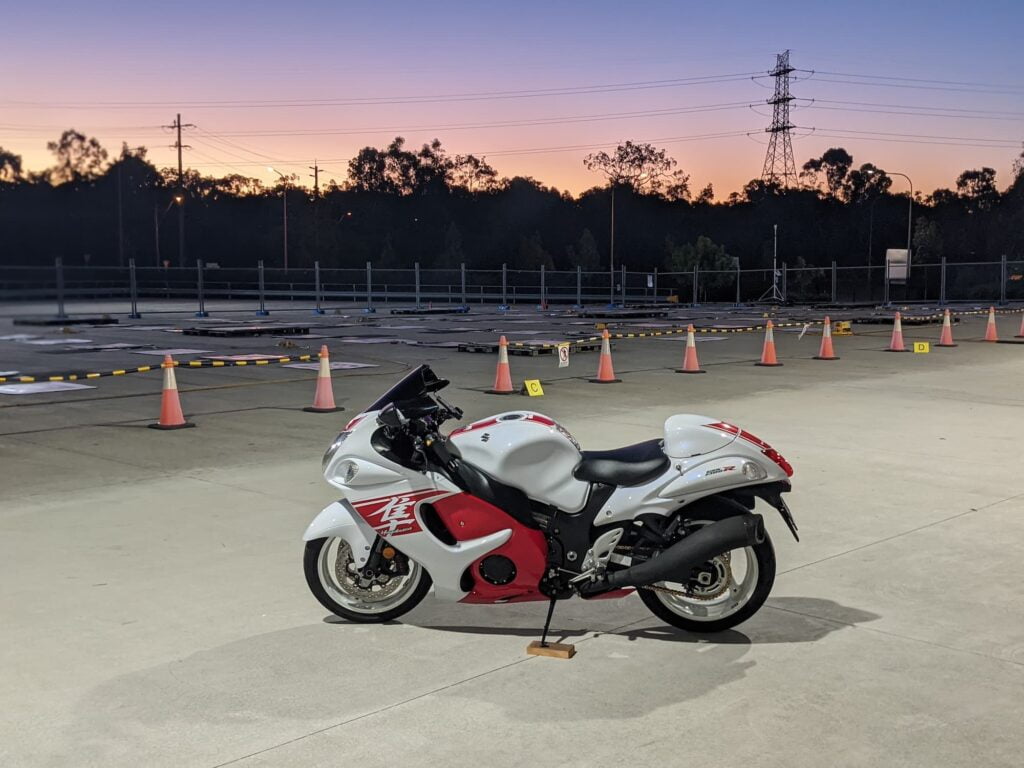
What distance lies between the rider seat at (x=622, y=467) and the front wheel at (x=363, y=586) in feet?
3.26

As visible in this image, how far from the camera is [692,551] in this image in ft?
16.0

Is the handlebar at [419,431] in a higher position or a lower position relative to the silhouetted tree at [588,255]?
lower

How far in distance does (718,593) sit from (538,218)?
104m

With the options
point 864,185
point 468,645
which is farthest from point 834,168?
point 468,645

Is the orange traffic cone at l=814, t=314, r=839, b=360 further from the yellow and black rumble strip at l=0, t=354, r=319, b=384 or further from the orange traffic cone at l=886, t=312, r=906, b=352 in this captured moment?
the yellow and black rumble strip at l=0, t=354, r=319, b=384

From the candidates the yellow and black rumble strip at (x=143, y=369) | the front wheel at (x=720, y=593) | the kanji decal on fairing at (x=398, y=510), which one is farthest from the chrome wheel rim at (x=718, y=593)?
the yellow and black rumble strip at (x=143, y=369)

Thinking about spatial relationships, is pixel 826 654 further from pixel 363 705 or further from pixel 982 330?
pixel 982 330

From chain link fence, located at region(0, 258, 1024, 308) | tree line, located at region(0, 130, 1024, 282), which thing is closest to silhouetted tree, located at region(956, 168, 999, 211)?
tree line, located at region(0, 130, 1024, 282)

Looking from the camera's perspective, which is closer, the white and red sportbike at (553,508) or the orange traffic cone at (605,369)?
the white and red sportbike at (553,508)

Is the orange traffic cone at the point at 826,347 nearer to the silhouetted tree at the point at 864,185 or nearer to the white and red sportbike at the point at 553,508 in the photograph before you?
the white and red sportbike at the point at 553,508

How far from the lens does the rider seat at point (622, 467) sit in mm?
5008

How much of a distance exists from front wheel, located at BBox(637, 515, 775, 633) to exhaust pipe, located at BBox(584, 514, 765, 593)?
0.66ft

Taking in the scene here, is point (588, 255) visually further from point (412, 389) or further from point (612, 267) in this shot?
point (412, 389)

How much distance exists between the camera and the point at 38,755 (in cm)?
383
